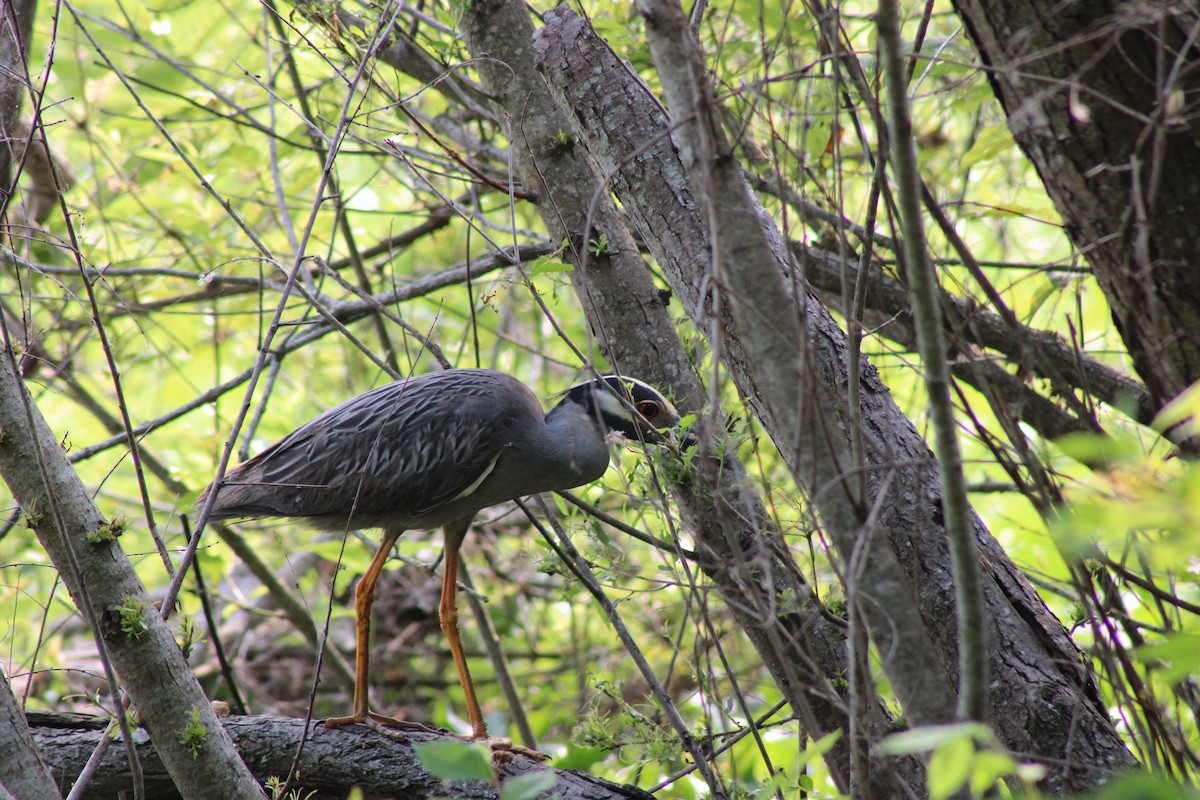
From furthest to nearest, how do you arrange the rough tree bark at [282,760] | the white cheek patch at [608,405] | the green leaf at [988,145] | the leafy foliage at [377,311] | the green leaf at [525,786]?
1. the white cheek patch at [608,405]
2. the leafy foliage at [377,311]
3. the rough tree bark at [282,760]
4. the green leaf at [988,145]
5. the green leaf at [525,786]

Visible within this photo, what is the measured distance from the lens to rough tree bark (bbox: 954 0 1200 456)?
182 centimetres

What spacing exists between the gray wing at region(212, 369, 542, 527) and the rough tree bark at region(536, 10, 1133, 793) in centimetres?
156

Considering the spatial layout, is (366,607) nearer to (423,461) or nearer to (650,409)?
(423,461)

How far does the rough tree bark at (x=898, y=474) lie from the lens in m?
2.49

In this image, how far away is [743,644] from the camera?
248 inches

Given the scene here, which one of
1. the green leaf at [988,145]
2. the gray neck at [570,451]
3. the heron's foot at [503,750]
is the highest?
the green leaf at [988,145]

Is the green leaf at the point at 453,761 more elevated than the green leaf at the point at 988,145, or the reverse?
the green leaf at the point at 988,145

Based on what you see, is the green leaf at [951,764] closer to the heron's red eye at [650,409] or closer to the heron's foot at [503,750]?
the heron's red eye at [650,409]

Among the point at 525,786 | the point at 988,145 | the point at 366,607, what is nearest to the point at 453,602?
the point at 366,607

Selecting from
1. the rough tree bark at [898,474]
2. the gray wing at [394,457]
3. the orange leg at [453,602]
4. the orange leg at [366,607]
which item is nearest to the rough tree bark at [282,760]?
the orange leg at [366,607]

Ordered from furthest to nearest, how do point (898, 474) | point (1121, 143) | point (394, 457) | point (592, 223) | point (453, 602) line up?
point (453, 602) → point (394, 457) → point (592, 223) → point (898, 474) → point (1121, 143)

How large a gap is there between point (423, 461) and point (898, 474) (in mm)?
2236

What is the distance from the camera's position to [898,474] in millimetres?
2674

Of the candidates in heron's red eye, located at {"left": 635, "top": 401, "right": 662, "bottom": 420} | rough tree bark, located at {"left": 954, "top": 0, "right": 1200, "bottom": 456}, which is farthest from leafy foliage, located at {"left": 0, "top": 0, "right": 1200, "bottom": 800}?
rough tree bark, located at {"left": 954, "top": 0, "right": 1200, "bottom": 456}
